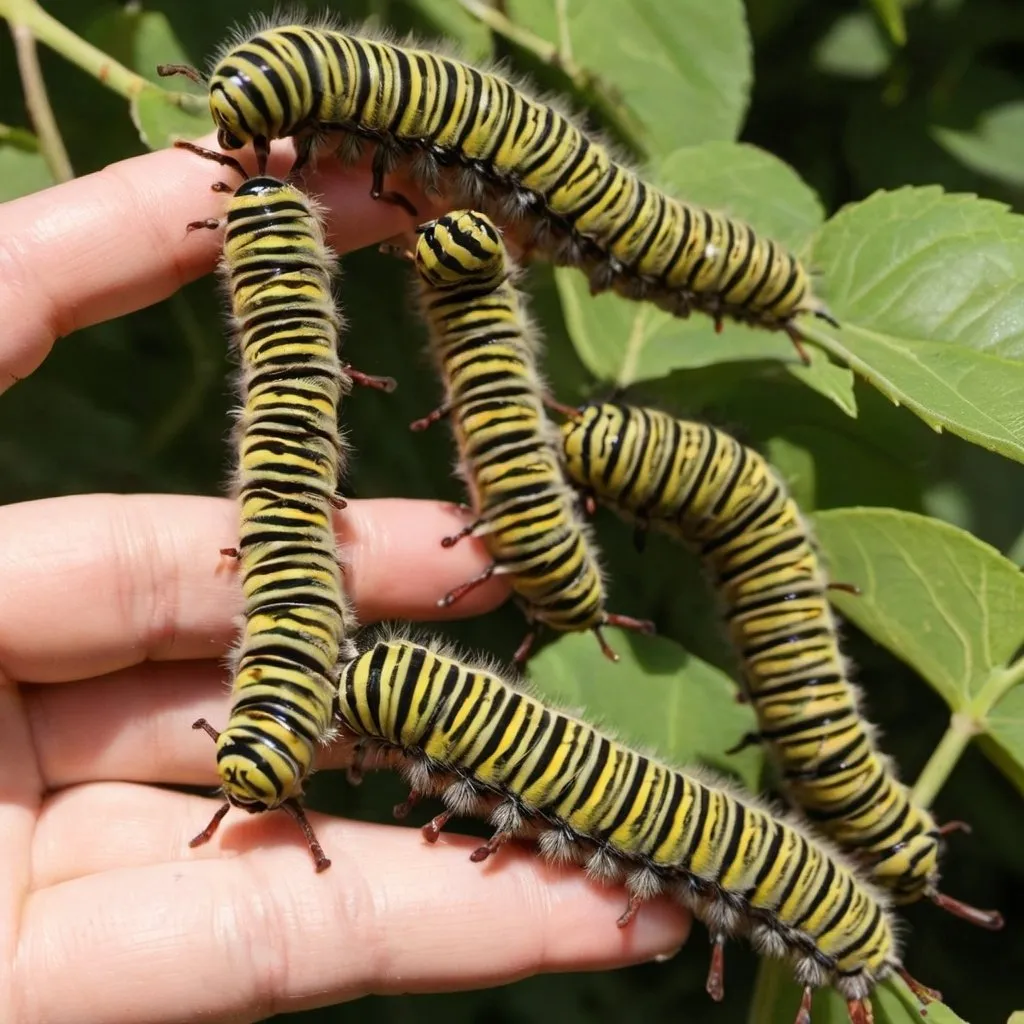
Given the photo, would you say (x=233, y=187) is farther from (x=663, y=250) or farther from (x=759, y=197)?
(x=759, y=197)

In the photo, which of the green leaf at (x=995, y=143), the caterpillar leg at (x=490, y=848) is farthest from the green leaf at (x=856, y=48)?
the caterpillar leg at (x=490, y=848)

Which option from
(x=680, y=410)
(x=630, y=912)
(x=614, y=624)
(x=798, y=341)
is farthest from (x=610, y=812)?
(x=798, y=341)

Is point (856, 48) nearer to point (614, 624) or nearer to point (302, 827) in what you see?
point (614, 624)

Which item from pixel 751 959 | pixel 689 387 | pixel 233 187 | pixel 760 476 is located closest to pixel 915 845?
pixel 751 959

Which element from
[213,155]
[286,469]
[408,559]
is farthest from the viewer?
[408,559]

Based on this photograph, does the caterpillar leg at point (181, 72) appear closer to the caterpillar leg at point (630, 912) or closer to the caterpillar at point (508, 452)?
the caterpillar at point (508, 452)
